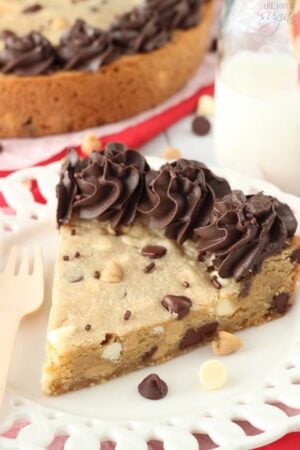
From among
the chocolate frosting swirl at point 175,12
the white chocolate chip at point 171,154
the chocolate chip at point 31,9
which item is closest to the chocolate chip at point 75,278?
the white chocolate chip at point 171,154

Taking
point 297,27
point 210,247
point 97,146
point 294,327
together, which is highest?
point 297,27

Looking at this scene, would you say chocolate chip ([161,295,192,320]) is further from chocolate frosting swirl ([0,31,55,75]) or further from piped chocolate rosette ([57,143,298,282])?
chocolate frosting swirl ([0,31,55,75])

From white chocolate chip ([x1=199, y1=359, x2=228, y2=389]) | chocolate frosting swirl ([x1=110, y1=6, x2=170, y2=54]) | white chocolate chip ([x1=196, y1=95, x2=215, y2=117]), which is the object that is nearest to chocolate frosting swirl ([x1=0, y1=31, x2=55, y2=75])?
chocolate frosting swirl ([x1=110, y1=6, x2=170, y2=54])

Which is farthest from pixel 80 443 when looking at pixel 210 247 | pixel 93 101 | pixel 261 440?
pixel 93 101

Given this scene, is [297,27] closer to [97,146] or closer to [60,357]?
[97,146]

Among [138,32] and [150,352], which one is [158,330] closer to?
[150,352]
